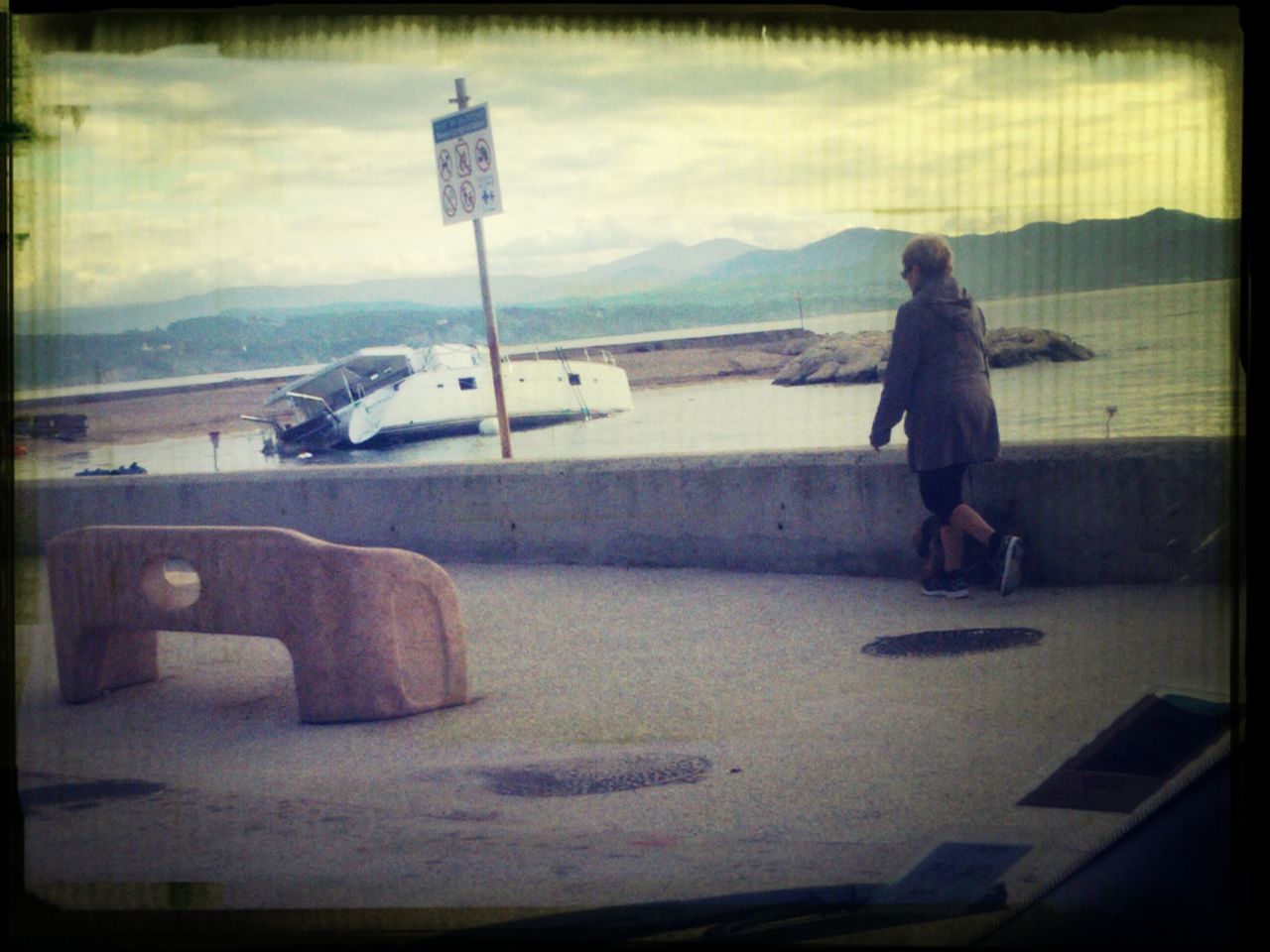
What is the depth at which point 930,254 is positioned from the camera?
20.0 ft

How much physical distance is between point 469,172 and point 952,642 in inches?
121

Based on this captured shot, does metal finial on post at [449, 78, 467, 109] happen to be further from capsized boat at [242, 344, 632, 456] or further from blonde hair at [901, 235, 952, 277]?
blonde hair at [901, 235, 952, 277]

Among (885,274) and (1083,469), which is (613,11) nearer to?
(885,274)

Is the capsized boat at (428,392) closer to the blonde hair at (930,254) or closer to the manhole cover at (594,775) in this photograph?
the blonde hair at (930,254)

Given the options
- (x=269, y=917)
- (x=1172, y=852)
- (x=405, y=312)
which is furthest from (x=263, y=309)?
(x=1172, y=852)

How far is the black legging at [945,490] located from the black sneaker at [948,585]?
29 centimetres

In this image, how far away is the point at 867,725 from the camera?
611 cm

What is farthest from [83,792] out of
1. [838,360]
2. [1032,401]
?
[1032,401]

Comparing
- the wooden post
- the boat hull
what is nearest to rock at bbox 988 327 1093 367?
the boat hull

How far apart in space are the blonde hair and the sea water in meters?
0.32

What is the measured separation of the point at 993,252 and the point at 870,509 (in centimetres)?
231

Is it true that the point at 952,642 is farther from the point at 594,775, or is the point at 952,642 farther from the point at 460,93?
the point at 460,93

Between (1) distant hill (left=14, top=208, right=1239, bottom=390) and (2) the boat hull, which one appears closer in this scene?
(1) distant hill (left=14, top=208, right=1239, bottom=390)

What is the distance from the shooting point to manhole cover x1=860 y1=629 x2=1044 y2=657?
6.68 metres
